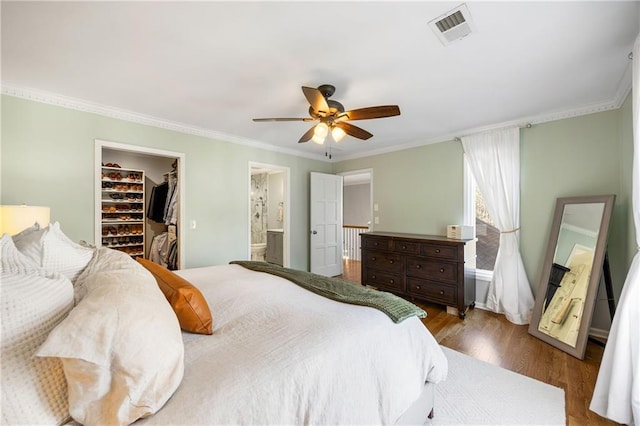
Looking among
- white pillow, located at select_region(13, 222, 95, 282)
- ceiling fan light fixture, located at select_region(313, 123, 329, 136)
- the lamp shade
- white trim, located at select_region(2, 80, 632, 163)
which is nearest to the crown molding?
white trim, located at select_region(2, 80, 632, 163)

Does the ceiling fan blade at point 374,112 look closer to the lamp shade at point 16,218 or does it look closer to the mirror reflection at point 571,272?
the mirror reflection at point 571,272

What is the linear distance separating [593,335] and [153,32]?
469cm

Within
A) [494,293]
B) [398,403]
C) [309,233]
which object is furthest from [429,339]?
[309,233]

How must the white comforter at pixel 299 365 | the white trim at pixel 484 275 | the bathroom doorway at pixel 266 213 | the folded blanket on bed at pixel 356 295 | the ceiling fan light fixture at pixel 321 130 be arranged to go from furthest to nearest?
the bathroom doorway at pixel 266 213, the white trim at pixel 484 275, the ceiling fan light fixture at pixel 321 130, the folded blanket on bed at pixel 356 295, the white comforter at pixel 299 365

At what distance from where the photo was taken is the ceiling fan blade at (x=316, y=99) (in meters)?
1.95

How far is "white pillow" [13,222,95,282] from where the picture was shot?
1.22 metres

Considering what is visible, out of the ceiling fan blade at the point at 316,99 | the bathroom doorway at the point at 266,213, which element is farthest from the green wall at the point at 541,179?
the bathroom doorway at the point at 266,213

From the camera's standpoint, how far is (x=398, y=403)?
1295mm

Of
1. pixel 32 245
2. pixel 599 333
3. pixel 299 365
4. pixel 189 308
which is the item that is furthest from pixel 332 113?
pixel 599 333

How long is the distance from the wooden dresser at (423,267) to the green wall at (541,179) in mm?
614

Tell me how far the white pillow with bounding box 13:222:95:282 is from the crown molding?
2.02 m

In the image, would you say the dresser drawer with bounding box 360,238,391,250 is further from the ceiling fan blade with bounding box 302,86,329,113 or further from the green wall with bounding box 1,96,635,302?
the ceiling fan blade with bounding box 302,86,329,113

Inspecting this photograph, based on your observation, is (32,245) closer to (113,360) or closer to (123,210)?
(113,360)

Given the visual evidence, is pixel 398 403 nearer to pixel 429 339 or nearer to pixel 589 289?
pixel 429 339
